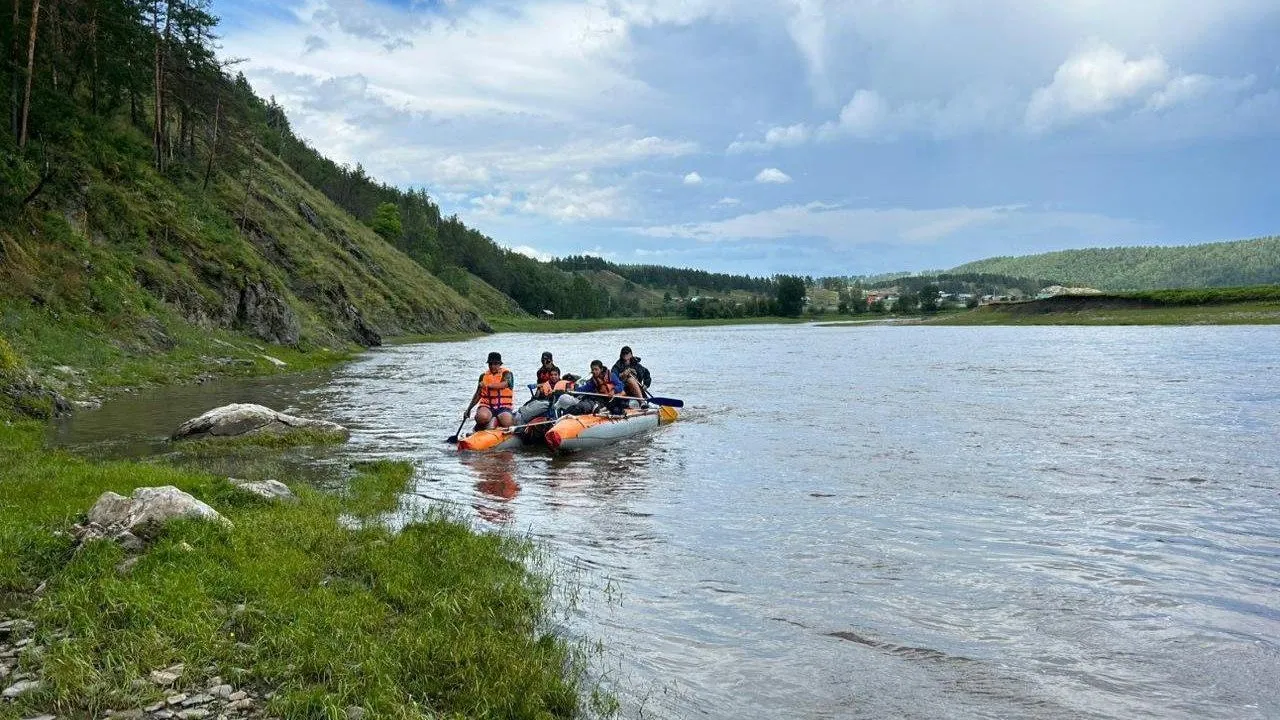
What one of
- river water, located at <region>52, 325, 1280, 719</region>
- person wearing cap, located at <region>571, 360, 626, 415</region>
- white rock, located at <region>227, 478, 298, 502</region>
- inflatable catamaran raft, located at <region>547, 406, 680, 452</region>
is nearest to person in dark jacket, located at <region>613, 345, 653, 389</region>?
person wearing cap, located at <region>571, 360, 626, 415</region>

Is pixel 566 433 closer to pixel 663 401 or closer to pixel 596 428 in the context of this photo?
pixel 596 428

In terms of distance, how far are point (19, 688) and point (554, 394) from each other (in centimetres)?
1697

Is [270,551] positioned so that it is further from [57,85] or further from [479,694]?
[57,85]

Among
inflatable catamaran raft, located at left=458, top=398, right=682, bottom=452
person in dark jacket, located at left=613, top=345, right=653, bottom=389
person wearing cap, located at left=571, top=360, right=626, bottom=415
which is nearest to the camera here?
inflatable catamaran raft, located at left=458, top=398, right=682, bottom=452

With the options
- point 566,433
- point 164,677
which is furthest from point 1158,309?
point 164,677

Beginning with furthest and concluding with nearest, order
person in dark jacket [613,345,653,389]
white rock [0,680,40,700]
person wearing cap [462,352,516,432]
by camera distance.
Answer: person in dark jacket [613,345,653,389] → person wearing cap [462,352,516,432] → white rock [0,680,40,700]

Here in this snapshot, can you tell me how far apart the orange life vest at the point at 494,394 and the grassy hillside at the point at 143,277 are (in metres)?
11.7

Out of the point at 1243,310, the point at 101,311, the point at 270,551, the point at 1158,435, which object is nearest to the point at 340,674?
the point at 270,551

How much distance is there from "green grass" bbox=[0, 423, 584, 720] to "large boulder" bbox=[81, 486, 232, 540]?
217 millimetres

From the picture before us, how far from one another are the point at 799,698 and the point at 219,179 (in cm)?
6609

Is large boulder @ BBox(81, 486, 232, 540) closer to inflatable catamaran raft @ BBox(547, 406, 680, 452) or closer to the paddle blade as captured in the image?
inflatable catamaran raft @ BBox(547, 406, 680, 452)

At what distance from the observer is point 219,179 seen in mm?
62406

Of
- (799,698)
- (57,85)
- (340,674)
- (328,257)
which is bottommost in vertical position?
(799,698)

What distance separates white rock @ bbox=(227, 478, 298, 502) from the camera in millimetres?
11891
